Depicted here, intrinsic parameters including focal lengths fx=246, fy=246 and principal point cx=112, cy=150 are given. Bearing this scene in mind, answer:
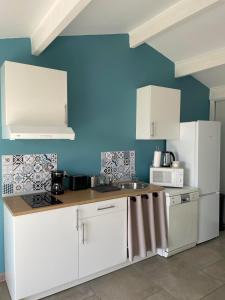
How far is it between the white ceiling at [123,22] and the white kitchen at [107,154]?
0.02m

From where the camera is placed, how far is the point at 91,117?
9.59 feet

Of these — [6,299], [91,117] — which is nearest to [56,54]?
[91,117]

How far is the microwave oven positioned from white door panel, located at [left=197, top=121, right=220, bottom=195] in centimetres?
29

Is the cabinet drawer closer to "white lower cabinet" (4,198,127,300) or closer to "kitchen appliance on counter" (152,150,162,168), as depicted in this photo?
"white lower cabinet" (4,198,127,300)

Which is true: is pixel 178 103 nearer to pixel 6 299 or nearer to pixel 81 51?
pixel 81 51

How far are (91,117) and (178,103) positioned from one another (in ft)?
4.08

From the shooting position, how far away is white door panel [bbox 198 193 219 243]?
3.26 meters

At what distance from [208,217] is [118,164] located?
143 centimetres

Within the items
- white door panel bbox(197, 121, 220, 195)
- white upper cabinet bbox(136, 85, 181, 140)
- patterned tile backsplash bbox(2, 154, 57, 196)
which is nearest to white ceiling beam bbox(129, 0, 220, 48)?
white upper cabinet bbox(136, 85, 181, 140)

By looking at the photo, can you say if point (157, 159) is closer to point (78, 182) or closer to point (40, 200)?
point (78, 182)

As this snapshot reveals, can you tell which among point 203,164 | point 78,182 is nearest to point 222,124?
point 203,164

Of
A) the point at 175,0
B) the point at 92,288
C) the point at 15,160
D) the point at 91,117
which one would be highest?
A: the point at 175,0

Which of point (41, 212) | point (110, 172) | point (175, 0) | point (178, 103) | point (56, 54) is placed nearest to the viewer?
point (41, 212)

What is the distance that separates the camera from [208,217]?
3.34m
